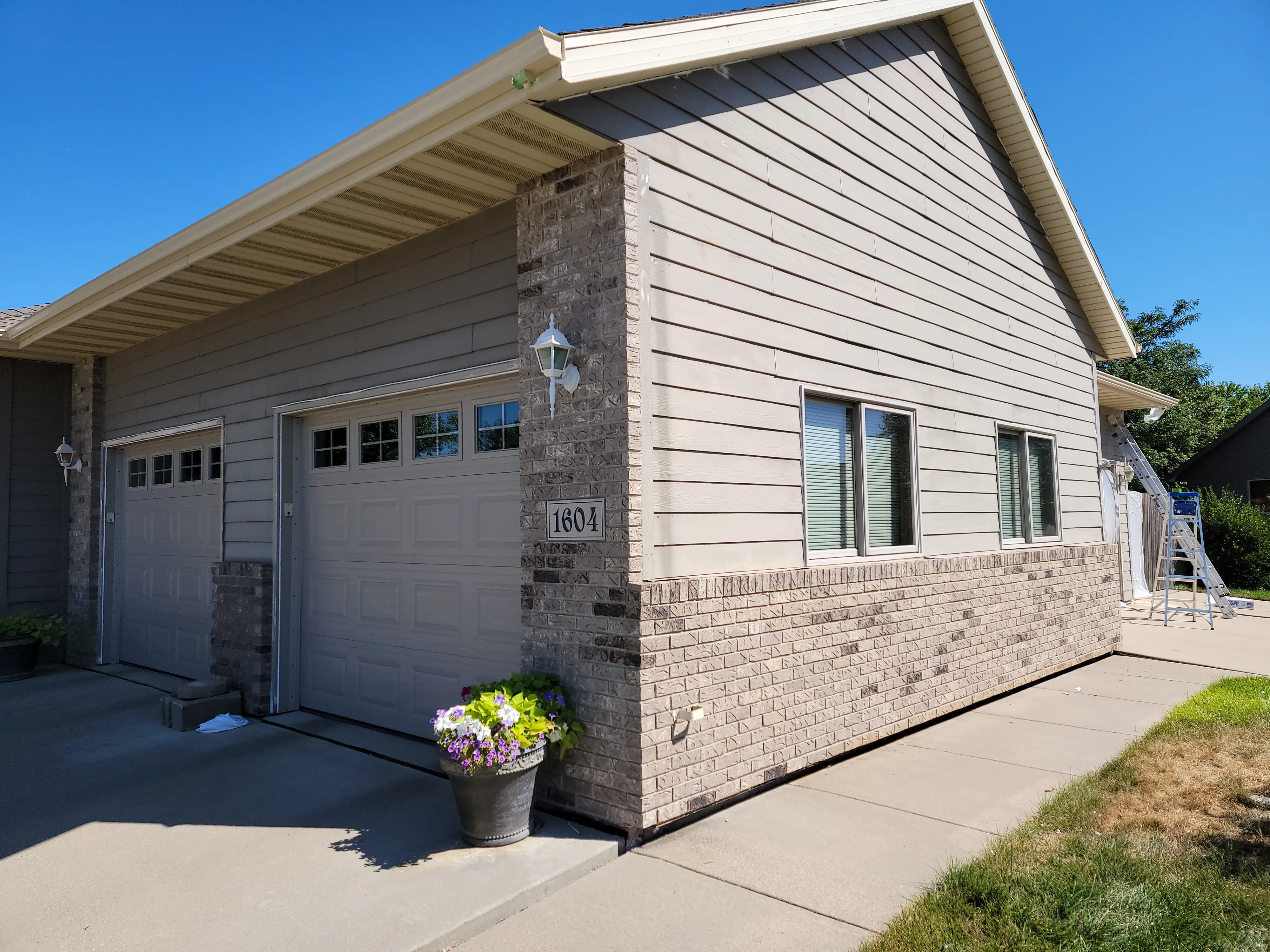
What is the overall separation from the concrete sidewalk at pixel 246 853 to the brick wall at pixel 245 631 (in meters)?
0.76

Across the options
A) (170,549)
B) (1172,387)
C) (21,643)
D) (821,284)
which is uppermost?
(1172,387)

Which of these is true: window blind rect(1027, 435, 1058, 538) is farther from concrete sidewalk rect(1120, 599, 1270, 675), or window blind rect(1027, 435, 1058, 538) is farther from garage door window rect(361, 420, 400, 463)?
garage door window rect(361, 420, 400, 463)

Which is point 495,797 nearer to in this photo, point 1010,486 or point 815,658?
point 815,658

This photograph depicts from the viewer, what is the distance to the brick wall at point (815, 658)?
3986mm

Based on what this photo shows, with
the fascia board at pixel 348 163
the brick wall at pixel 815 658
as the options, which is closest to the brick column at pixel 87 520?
the fascia board at pixel 348 163

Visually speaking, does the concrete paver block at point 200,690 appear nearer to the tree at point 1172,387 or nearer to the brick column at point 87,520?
the brick column at point 87,520

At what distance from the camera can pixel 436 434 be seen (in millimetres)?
5578

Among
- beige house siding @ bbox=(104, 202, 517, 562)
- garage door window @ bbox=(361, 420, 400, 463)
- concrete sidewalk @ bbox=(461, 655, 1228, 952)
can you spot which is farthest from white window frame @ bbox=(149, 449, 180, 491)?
concrete sidewalk @ bbox=(461, 655, 1228, 952)

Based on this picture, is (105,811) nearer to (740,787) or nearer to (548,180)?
(740,787)

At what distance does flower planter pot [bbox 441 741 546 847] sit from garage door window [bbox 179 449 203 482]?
5381mm

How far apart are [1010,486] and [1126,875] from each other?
16.0ft

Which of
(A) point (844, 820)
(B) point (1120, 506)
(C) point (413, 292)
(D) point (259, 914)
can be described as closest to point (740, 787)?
(A) point (844, 820)

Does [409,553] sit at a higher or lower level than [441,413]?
lower

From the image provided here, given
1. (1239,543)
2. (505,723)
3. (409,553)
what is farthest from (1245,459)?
(505,723)
